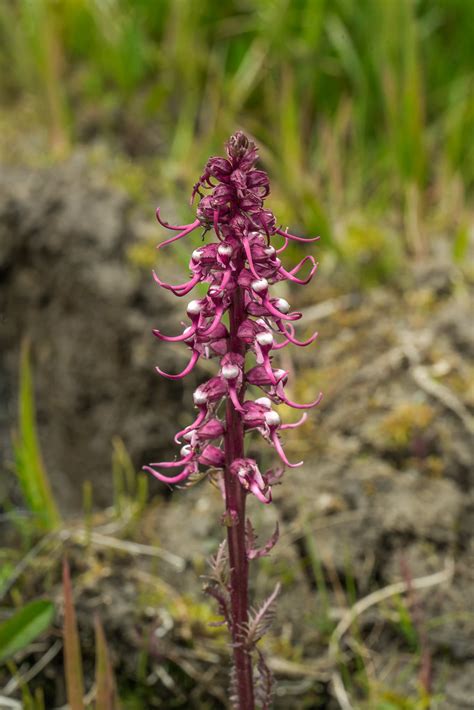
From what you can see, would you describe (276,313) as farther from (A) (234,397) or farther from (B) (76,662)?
(B) (76,662)

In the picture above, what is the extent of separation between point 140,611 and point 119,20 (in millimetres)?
3643

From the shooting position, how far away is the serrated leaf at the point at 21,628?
7.14 ft

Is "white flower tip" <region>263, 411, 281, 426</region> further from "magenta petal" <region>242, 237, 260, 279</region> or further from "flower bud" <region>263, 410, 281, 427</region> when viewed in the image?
"magenta petal" <region>242, 237, 260, 279</region>

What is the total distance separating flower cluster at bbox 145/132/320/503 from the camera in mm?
1396

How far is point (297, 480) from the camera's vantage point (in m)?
2.88

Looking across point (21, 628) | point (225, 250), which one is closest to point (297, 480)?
point (21, 628)

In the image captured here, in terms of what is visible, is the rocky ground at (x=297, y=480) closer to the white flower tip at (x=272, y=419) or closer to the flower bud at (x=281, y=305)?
the white flower tip at (x=272, y=419)

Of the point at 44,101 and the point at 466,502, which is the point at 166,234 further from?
the point at 466,502

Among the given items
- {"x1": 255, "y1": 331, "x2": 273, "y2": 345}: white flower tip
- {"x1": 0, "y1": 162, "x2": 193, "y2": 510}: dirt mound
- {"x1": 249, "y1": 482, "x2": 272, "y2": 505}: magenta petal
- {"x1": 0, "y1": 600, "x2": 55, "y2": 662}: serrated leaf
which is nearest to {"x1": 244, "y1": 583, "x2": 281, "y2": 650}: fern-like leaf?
{"x1": 249, "y1": 482, "x2": 272, "y2": 505}: magenta petal

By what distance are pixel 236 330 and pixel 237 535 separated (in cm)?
43

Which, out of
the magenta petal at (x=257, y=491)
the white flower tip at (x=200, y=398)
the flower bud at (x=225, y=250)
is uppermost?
the flower bud at (x=225, y=250)

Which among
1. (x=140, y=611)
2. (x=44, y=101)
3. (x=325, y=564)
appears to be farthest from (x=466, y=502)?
(x=44, y=101)

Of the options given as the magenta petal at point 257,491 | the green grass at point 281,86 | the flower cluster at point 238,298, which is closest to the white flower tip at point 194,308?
the flower cluster at point 238,298

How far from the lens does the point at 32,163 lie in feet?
14.1
